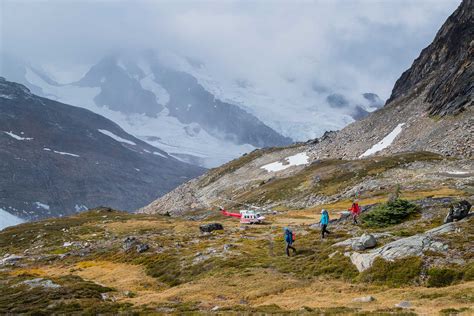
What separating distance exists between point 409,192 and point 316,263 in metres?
40.6

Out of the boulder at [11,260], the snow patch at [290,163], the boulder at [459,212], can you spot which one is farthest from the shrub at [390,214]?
the snow patch at [290,163]

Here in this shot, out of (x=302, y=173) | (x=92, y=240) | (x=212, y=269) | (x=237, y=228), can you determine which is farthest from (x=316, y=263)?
(x=302, y=173)

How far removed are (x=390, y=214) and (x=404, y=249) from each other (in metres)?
15.6

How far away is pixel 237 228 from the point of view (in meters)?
65.3

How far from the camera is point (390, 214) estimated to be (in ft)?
145

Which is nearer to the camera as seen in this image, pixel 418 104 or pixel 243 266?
pixel 243 266

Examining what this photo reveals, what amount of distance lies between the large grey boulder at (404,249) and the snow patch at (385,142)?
316 ft

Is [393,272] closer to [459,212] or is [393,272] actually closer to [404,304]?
[404,304]

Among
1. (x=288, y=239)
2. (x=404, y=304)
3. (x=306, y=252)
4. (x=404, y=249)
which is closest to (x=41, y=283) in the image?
(x=288, y=239)

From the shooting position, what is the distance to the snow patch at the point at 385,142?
125 m

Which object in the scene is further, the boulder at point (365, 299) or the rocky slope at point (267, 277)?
the rocky slope at point (267, 277)

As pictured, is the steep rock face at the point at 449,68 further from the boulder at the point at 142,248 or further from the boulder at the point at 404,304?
the boulder at the point at 404,304

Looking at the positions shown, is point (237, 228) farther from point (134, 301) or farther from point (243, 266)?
point (134, 301)

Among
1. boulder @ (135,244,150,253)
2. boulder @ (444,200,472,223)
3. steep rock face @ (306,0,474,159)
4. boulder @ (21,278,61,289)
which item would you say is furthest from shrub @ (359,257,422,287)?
steep rock face @ (306,0,474,159)
